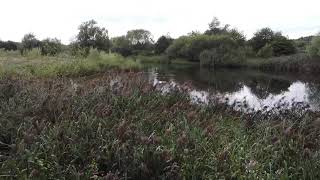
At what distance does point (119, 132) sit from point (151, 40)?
86.9 metres

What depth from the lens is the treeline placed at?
4444 centimetres

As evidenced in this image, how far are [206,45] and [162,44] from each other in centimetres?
1699

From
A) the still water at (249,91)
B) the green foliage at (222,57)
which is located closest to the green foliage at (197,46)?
the green foliage at (222,57)

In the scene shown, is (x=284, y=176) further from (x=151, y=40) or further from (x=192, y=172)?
(x=151, y=40)

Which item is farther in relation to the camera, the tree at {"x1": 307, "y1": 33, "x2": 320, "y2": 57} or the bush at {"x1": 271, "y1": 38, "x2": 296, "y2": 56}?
the bush at {"x1": 271, "y1": 38, "x2": 296, "y2": 56}

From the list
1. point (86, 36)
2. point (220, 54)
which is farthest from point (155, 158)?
point (220, 54)

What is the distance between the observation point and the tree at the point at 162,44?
77.5 metres

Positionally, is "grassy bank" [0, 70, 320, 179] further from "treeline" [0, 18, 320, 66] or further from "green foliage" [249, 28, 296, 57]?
"green foliage" [249, 28, 296, 57]

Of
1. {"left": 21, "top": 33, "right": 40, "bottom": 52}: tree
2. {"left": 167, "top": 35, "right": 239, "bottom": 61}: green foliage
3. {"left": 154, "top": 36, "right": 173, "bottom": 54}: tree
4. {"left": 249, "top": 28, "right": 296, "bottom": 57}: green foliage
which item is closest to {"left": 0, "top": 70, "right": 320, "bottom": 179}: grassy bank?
{"left": 21, "top": 33, "right": 40, "bottom": 52}: tree

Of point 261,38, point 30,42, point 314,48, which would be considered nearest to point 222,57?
point 314,48

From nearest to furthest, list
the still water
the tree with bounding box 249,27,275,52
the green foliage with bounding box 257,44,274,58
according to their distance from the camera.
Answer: the still water < the green foliage with bounding box 257,44,274,58 < the tree with bounding box 249,27,275,52

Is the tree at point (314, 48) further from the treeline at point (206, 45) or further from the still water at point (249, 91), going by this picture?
the still water at point (249, 91)

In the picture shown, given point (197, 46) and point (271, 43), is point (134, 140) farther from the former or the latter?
point (197, 46)

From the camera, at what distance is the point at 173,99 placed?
8898 mm
